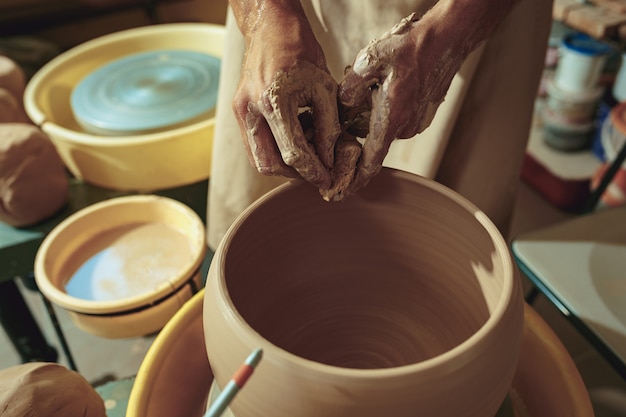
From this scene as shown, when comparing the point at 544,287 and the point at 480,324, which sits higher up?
the point at 480,324

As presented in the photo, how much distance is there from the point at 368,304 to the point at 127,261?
571mm

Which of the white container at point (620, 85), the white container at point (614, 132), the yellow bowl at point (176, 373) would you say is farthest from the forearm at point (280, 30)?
the white container at point (620, 85)

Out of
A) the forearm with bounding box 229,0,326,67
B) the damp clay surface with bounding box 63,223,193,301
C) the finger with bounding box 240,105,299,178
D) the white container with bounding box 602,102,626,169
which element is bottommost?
the white container with bounding box 602,102,626,169

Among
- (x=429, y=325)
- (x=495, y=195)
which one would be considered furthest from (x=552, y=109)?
(x=429, y=325)

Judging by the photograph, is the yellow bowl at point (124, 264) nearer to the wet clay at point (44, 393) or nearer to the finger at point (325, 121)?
the wet clay at point (44, 393)

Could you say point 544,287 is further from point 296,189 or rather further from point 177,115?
point 177,115

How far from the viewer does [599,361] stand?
4.78 ft

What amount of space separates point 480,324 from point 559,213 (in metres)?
1.51

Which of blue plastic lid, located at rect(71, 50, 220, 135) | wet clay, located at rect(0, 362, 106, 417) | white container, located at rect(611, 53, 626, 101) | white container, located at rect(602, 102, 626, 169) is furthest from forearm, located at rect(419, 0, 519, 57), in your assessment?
white container, located at rect(611, 53, 626, 101)

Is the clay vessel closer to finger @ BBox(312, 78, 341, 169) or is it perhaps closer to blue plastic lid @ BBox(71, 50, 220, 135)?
finger @ BBox(312, 78, 341, 169)

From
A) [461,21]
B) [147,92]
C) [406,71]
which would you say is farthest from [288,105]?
[147,92]

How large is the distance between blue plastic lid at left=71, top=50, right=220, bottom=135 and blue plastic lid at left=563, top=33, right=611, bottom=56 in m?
1.29

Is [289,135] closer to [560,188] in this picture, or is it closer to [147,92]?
[147,92]

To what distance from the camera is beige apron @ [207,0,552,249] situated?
2.63 feet
